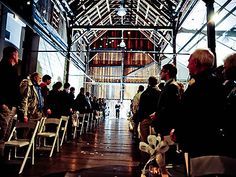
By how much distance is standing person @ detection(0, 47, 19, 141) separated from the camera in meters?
2.88

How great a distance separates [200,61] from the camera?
4.61 ft

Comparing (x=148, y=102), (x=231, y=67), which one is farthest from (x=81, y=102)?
(x=231, y=67)

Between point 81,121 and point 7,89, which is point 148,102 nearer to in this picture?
point 7,89

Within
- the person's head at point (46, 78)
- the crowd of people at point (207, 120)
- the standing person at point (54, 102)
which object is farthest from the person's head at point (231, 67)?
the standing person at point (54, 102)

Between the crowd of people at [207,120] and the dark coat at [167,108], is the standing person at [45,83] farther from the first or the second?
the crowd of people at [207,120]

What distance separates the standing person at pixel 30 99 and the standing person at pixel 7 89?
0.51 m

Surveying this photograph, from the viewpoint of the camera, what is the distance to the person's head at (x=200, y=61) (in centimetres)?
139

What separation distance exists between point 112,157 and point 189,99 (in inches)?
130

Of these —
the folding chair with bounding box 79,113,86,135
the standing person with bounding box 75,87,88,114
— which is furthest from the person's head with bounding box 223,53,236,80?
the folding chair with bounding box 79,113,86,135

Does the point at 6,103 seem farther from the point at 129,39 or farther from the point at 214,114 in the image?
the point at 129,39

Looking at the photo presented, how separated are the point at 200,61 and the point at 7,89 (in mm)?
2328

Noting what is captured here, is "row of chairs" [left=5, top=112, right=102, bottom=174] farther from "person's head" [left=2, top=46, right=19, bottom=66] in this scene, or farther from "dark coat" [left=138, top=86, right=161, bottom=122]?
"dark coat" [left=138, top=86, right=161, bottom=122]

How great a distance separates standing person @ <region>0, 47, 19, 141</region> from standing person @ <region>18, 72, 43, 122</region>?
0.51m

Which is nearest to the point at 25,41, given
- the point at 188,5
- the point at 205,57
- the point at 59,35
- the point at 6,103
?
the point at 59,35
